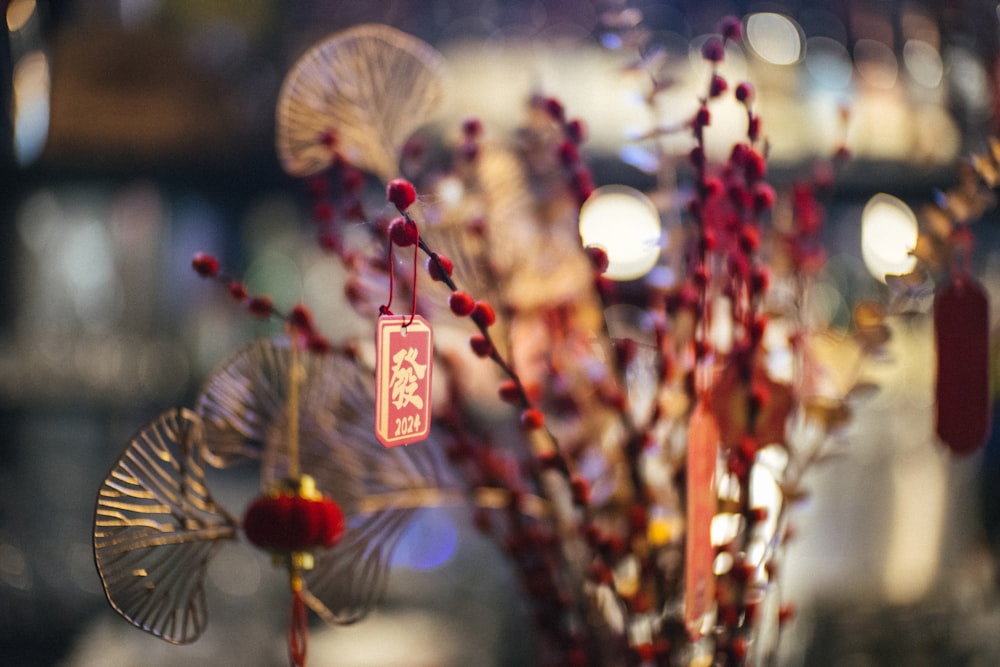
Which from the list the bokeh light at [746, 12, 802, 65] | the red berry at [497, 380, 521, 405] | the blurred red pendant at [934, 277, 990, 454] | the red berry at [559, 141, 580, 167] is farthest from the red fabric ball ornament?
the bokeh light at [746, 12, 802, 65]

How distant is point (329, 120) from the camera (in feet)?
2.06

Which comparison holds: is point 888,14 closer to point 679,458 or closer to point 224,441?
point 679,458

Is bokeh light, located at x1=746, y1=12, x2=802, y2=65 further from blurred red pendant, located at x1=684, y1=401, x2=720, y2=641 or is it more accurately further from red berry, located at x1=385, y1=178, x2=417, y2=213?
red berry, located at x1=385, y1=178, x2=417, y2=213

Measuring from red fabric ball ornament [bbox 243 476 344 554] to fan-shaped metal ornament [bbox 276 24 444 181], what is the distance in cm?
21

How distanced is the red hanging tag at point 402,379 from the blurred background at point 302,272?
1.02 metres

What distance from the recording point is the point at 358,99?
0.63m

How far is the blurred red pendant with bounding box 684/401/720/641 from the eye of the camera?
21.9 inches

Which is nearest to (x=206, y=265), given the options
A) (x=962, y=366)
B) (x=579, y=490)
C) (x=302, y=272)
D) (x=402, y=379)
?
(x=402, y=379)

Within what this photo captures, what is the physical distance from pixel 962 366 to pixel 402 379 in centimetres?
43

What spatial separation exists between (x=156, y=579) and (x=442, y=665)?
107cm

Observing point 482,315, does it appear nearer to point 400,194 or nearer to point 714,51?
point 400,194

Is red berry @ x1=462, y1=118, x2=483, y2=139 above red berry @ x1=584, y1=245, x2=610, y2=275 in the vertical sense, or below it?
above

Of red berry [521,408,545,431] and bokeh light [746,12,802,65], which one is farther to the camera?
bokeh light [746,12,802,65]

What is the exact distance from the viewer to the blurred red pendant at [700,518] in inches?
21.9
